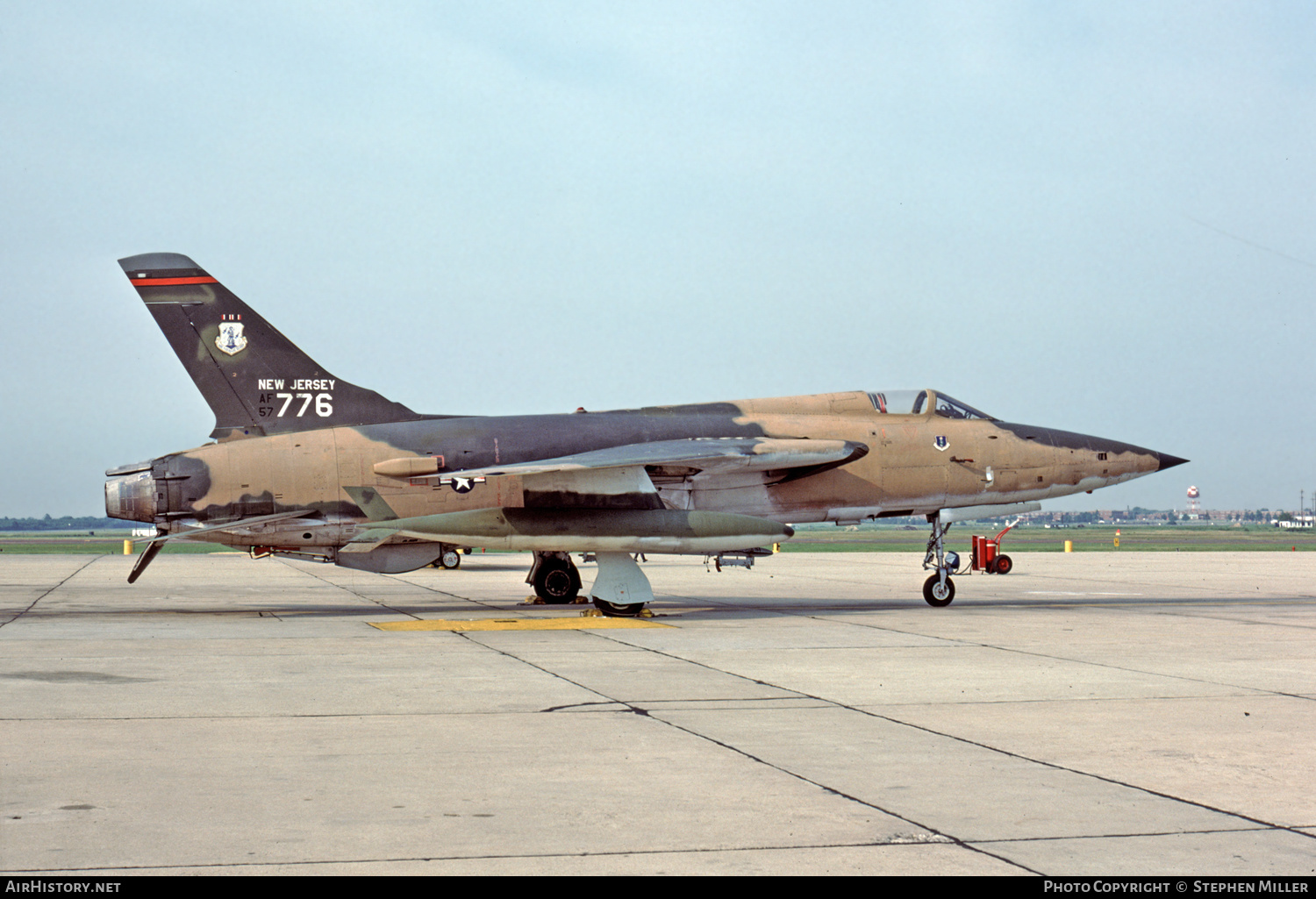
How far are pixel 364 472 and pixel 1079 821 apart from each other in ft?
40.8

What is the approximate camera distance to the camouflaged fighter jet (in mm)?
15789

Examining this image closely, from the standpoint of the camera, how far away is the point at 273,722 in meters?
7.85

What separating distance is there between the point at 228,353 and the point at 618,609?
655 cm

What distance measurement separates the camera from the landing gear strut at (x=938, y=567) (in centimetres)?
1823

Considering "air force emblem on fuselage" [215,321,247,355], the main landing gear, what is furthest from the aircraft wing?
"air force emblem on fuselage" [215,321,247,355]

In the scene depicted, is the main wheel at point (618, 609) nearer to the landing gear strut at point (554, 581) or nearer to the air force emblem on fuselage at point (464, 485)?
the air force emblem on fuselage at point (464, 485)

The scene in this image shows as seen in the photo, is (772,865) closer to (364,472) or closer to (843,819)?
(843,819)

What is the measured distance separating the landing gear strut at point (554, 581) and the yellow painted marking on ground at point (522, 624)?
339cm

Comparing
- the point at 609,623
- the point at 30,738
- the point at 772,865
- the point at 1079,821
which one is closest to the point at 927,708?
the point at 1079,821

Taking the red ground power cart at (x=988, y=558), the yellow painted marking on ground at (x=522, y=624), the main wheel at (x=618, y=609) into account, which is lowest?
the yellow painted marking on ground at (x=522, y=624)

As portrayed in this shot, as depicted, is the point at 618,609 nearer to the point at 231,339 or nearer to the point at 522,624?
the point at 522,624

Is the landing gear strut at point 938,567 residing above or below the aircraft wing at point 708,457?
below

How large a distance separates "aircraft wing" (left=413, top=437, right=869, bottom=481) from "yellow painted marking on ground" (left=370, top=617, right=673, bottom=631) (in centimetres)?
194

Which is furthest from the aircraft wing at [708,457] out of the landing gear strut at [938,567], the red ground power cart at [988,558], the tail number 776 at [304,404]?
the red ground power cart at [988,558]
